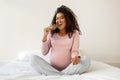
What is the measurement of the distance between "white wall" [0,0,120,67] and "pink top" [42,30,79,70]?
2.51ft

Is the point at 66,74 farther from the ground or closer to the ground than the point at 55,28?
closer to the ground

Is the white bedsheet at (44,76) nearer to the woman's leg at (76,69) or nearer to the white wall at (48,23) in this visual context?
the woman's leg at (76,69)

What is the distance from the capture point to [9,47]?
250cm

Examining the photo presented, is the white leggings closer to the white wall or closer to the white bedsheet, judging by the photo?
the white bedsheet

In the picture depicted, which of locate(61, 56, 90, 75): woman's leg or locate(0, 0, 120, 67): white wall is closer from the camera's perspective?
locate(61, 56, 90, 75): woman's leg

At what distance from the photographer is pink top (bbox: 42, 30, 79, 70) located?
5.69 ft

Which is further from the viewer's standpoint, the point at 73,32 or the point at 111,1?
the point at 111,1

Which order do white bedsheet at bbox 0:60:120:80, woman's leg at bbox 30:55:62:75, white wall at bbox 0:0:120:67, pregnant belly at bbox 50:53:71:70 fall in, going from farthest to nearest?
white wall at bbox 0:0:120:67
pregnant belly at bbox 50:53:71:70
woman's leg at bbox 30:55:62:75
white bedsheet at bbox 0:60:120:80

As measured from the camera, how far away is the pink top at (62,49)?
1.73 metres

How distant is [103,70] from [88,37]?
914 millimetres

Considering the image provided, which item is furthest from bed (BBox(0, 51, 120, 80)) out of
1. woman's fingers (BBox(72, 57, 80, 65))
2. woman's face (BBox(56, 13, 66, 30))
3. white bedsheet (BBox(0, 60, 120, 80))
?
woman's face (BBox(56, 13, 66, 30))

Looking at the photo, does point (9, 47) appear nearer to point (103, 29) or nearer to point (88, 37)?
point (88, 37)

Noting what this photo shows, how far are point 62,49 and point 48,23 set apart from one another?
0.81 metres

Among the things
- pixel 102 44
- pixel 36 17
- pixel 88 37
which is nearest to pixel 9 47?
pixel 36 17
